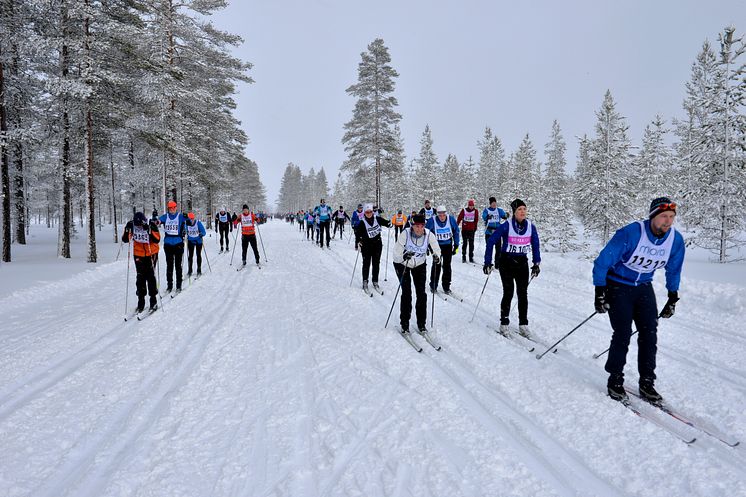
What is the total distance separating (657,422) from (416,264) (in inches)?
148

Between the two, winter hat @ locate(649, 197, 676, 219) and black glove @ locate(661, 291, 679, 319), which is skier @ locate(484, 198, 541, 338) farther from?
winter hat @ locate(649, 197, 676, 219)

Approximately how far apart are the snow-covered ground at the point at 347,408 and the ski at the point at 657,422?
0.18ft

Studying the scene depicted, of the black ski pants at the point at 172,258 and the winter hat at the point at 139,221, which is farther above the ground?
the winter hat at the point at 139,221

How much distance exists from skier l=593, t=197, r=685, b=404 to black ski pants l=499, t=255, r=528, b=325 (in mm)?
1990

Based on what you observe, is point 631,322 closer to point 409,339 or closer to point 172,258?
point 409,339

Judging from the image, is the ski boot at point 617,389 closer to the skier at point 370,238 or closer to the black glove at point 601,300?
the black glove at point 601,300

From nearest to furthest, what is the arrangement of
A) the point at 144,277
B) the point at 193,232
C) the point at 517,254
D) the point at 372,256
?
the point at 517,254, the point at 144,277, the point at 372,256, the point at 193,232

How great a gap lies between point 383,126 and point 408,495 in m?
30.5

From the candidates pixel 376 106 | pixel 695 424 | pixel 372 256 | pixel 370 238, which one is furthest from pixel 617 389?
pixel 376 106

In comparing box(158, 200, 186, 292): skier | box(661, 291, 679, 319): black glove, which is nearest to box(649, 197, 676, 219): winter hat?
box(661, 291, 679, 319): black glove

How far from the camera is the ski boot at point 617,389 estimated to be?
4.08m

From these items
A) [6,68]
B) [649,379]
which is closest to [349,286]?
[649,379]

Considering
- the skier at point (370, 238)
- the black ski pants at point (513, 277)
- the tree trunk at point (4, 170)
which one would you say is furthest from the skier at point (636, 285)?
the tree trunk at point (4, 170)

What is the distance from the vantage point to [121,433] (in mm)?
3656
